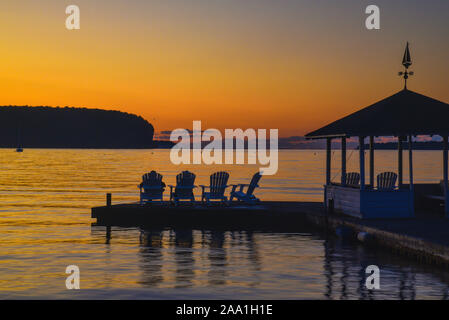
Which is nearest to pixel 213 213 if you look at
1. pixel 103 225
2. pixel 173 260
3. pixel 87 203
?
pixel 103 225

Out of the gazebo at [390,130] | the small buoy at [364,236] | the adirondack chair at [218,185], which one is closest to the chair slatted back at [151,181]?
the adirondack chair at [218,185]

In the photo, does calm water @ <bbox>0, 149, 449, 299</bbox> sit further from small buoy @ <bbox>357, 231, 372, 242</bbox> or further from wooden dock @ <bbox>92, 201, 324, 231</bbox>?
wooden dock @ <bbox>92, 201, 324, 231</bbox>

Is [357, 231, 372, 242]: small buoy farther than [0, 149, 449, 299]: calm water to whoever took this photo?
Yes

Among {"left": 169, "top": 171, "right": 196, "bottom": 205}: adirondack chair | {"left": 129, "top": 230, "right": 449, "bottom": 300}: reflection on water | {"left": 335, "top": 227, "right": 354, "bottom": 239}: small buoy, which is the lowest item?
{"left": 129, "top": 230, "right": 449, "bottom": 300}: reflection on water

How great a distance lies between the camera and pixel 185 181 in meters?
22.1

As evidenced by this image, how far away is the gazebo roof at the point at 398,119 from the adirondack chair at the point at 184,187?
4.52 meters

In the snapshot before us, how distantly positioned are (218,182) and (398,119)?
251 inches

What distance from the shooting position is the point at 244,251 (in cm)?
1720

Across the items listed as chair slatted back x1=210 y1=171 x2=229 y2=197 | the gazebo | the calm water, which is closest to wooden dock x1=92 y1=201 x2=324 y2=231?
chair slatted back x1=210 y1=171 x2=229 y2=197

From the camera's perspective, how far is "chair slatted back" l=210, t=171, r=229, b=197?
21.8m

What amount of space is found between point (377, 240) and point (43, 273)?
7.84m

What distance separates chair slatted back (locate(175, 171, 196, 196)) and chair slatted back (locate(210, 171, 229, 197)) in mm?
654
